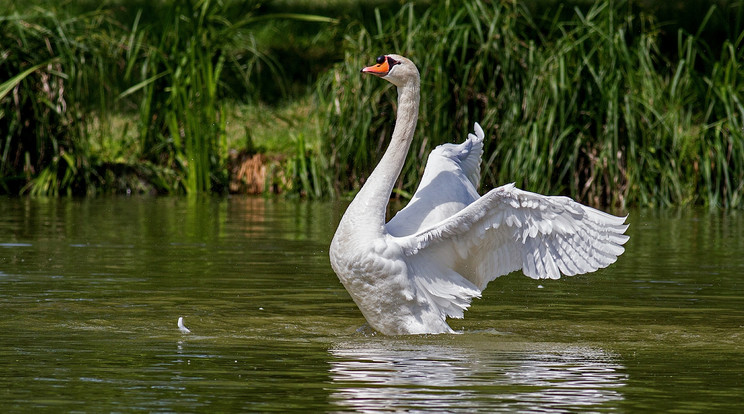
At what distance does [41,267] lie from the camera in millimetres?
8617

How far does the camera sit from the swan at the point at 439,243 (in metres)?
6.22

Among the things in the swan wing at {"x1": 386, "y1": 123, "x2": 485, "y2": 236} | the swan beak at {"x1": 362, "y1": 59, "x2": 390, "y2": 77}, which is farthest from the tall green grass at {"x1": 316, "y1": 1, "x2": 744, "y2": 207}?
the swan beak at {"x1": 362, "y1": 59, "x2": 390, "y2": 77}

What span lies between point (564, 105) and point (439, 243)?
7.83m

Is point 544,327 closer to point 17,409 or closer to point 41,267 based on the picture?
point 17,409

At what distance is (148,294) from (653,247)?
15.9 ft

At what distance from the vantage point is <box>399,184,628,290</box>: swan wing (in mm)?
6168

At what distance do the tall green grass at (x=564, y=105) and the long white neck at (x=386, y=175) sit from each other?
22.9ft

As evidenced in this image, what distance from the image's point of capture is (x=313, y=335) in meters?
6.20

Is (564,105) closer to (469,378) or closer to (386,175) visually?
(386,175)

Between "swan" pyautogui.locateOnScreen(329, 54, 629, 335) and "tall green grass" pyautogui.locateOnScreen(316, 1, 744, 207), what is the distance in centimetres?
710

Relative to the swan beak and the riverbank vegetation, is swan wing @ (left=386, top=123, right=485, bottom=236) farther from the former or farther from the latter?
the riverbank vegetation

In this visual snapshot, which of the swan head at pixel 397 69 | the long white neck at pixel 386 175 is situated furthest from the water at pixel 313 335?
the swan head at pixel 397 69

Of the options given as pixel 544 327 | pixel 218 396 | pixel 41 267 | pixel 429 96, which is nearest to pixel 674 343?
pixel 544 327

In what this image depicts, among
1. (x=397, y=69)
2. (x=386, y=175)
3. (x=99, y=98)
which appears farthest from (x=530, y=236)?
(x=99, y=98)
